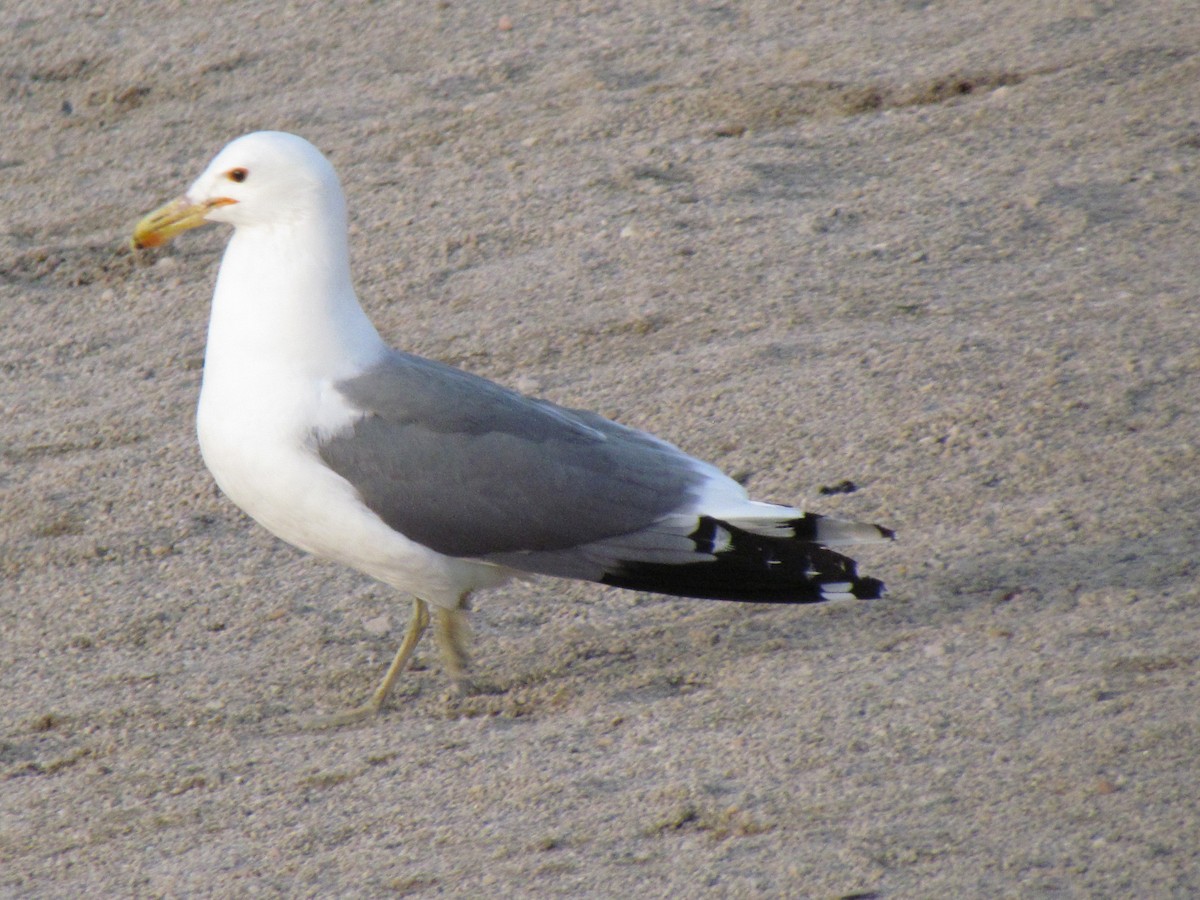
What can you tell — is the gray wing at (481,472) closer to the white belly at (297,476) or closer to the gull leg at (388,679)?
the white belly at (297,476)

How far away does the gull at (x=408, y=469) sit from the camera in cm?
371

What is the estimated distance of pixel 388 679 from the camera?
394 cm

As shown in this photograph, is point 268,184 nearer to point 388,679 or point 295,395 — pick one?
point 295,395

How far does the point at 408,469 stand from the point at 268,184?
0.80 metres

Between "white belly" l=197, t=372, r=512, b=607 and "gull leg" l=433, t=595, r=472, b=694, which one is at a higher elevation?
"white belly" l=197, t=372, r=512, b=607

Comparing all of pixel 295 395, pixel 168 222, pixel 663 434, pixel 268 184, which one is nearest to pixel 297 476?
pixel 295 395

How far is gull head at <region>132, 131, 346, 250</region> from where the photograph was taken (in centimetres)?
388

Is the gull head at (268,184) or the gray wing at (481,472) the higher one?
the gull head at (268,184)

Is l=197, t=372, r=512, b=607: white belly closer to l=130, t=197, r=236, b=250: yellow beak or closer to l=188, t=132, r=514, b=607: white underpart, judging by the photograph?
l=188, t=132, r=514, b=607: white underpart

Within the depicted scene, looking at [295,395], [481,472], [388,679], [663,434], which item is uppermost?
[295,395]

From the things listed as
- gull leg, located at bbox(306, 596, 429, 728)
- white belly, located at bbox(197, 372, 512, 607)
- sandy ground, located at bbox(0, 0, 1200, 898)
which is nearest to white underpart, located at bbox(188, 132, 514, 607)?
white belly, located at bbox(197, 372, 512, 607)

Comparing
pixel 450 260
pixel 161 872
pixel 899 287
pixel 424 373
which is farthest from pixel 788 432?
pixel 161 872

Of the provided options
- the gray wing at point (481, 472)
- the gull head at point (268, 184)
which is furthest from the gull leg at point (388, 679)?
the gull head at point (268, 184)

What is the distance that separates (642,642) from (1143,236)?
2647 mm
